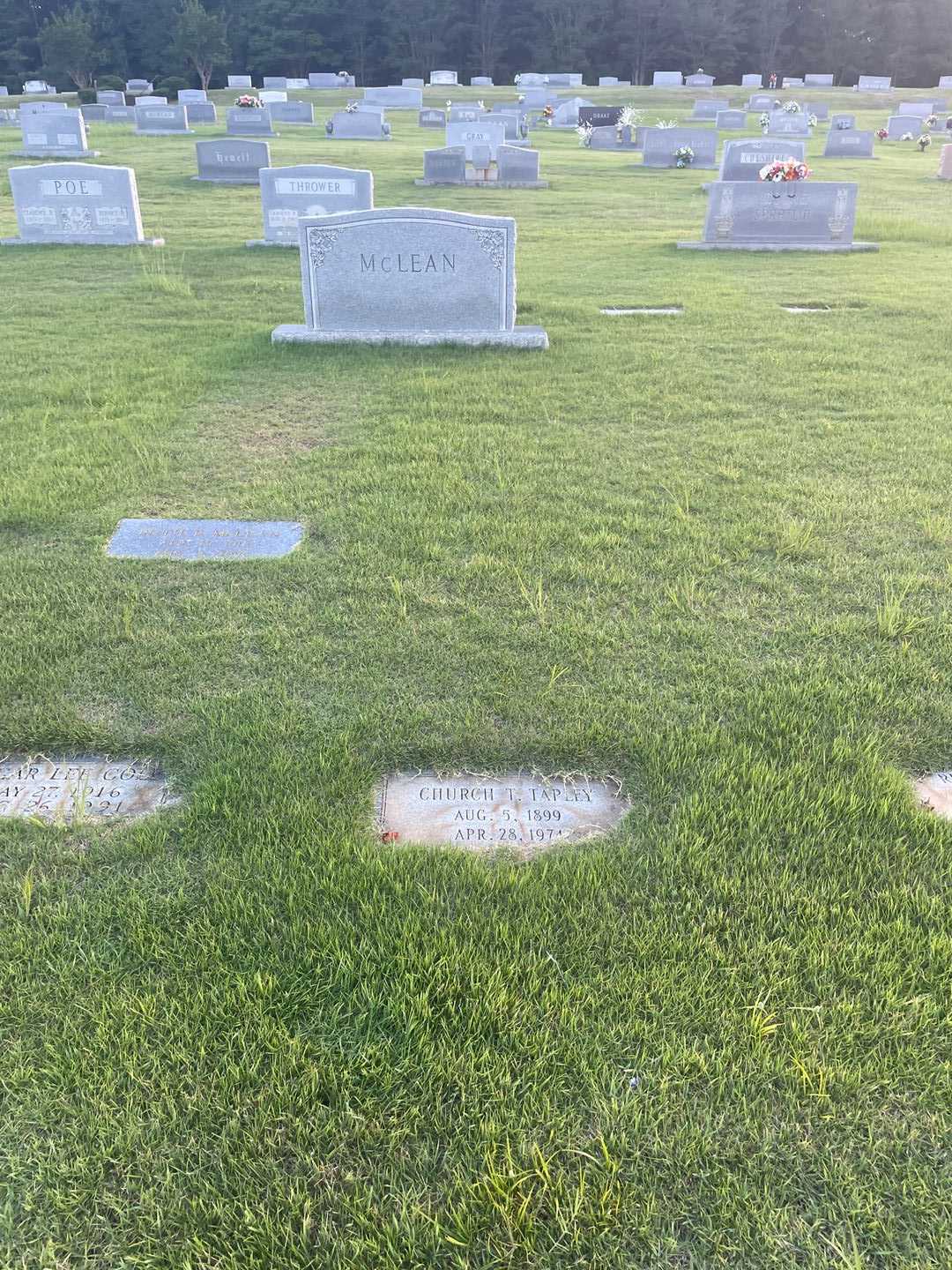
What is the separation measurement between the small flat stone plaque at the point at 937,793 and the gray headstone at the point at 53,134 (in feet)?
79.7

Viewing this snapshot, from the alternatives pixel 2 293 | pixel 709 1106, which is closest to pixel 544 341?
pixel 2 293

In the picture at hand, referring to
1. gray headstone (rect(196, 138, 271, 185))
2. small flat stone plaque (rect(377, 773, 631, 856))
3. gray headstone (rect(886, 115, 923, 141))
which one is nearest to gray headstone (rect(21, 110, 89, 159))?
gray headstone (rect(196, 138, 271, 185))

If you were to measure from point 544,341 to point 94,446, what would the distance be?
3799 mm

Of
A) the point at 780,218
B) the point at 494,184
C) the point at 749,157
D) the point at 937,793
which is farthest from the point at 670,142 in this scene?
the point at 937,793

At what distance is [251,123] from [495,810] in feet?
99.5

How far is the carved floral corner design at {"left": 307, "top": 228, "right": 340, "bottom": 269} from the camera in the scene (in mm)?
7129

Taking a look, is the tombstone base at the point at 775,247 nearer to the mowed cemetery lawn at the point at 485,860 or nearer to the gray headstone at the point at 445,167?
the mowed cemetery lawn at the point at 485,860

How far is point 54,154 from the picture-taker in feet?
67.9

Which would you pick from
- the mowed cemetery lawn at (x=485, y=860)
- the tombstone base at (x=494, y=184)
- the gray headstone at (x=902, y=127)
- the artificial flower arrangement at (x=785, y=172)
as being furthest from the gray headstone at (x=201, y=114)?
the mowed cemetery lawn at (x=485, y=860)

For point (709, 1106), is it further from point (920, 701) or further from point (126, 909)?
point (920, 701)

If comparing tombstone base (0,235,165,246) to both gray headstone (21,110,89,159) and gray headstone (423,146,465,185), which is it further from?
gray headstone (21,110,89,159)

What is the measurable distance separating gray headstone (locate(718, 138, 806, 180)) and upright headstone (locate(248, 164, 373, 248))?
30.7ft

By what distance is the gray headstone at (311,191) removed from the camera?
10.9m

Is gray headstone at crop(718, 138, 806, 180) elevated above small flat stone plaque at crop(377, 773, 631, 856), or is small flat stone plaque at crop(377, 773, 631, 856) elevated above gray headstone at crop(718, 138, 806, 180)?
gray headstone at crop(718, 138, 806, 180)
